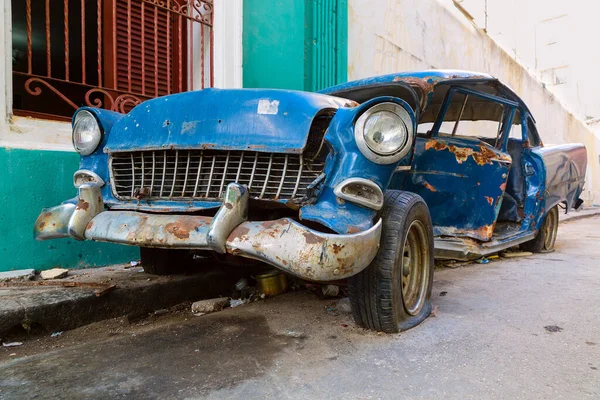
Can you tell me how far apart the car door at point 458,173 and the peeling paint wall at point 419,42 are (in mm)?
3422

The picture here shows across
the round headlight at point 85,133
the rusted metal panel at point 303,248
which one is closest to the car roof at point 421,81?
the rusted metal panel at point 303,248

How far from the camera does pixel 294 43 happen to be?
5457 millimetres

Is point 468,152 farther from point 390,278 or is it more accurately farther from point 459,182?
point 390,278

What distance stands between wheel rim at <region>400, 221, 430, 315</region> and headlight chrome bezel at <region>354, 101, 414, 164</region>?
54cm

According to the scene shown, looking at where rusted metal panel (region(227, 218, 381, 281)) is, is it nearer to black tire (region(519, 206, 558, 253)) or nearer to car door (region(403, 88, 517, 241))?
car door (region(403, 88, 517, 241))

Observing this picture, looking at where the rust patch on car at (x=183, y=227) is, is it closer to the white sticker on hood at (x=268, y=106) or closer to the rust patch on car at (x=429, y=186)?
the white sticker on hood at (x=268, y=106)

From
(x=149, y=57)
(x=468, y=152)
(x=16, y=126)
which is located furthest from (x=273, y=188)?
(x=149, y=57)

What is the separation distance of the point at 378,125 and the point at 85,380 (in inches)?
64.3

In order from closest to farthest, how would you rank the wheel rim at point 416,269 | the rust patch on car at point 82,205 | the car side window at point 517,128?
1. the rust patch on car at point 82,205
2. the wheel rim at point 416,269
3. the car side window at point 517,128

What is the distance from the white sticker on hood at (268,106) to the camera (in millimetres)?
2174

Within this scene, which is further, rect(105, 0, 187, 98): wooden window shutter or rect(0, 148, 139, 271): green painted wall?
rect(105, 0, 187, 98): wooden window shutter

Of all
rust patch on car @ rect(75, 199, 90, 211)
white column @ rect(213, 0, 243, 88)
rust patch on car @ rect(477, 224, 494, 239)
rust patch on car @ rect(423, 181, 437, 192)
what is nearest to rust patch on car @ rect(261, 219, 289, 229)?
rust patch on car @ rect(75, 199, 90, 211)

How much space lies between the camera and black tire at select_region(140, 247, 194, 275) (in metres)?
3.17

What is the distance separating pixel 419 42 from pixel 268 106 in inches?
289
